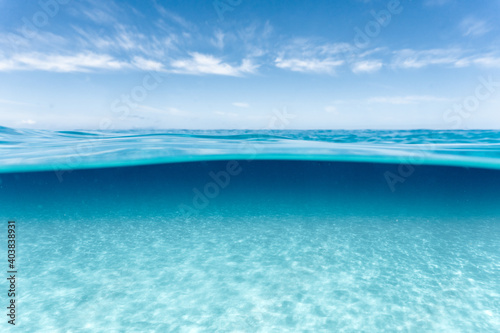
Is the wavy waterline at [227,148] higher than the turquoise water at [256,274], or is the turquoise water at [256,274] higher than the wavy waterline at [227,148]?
the wavy waterline at [227,148]

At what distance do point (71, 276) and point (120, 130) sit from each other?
17.7 meters

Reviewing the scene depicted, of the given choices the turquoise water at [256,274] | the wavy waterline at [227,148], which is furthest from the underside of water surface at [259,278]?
the wavy waterline at [227,148]

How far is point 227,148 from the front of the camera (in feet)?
51.0

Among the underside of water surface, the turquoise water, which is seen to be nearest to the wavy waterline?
the turquoise water

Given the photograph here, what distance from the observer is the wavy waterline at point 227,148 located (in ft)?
46.8

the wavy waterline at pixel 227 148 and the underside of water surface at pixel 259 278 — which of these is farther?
the wavy waterline at pixel 227 148

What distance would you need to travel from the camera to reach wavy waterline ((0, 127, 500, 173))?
1426 centimetres

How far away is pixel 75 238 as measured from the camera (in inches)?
305

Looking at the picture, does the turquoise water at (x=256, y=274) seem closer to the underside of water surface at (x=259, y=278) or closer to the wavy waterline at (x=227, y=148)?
the underside of water surface at (x=259, y=278)

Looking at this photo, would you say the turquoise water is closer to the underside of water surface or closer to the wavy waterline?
the underside of water surface

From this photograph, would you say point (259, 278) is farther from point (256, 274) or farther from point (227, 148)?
point (227, 148)

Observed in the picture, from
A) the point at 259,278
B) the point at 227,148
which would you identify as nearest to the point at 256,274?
the point at 259,278

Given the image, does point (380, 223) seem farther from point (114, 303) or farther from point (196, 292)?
point (114, 303)

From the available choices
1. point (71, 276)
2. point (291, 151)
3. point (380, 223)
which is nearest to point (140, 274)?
point (71, 276)
